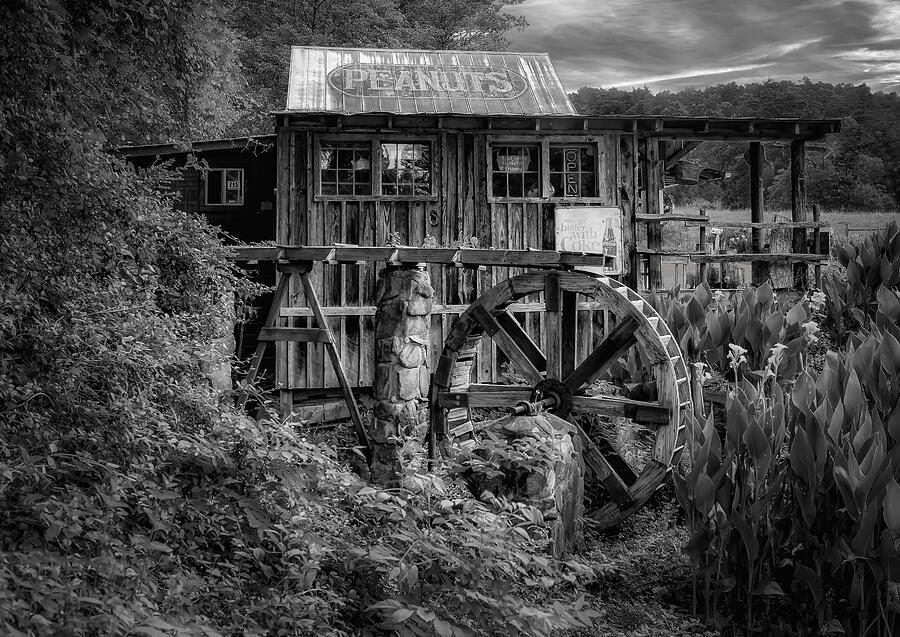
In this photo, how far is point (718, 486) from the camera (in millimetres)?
5152

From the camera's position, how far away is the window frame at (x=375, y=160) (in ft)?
36.1

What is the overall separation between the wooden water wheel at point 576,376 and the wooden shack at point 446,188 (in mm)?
2642

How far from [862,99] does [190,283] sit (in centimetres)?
5148

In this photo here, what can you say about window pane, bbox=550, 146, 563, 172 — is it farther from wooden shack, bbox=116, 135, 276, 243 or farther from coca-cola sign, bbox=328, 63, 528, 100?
wooden shack, bbox=116, 135, 276, 243

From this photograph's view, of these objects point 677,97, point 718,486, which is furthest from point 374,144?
point 677,97

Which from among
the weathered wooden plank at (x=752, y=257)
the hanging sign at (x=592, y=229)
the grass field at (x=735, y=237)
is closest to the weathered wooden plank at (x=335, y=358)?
the hanging sign at (x=592, y=229)

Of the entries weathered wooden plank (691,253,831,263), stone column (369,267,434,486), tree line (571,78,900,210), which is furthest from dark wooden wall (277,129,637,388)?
tree line (571,78,900,210)

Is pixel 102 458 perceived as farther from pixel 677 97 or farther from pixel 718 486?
pixel 677 97

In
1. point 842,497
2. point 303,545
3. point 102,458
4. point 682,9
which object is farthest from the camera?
point 682,9

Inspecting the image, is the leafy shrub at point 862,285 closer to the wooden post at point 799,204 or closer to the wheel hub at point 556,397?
the wooden post at point 799,204

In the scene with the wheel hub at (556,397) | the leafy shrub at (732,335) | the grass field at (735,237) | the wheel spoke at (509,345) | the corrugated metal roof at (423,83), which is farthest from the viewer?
the grass field at (735,237)

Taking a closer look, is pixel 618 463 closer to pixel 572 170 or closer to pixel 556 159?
pixel 572 170

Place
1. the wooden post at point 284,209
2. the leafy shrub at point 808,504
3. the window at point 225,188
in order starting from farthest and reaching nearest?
the window at point 225,188, the wooden post at point 284,209, the leafy shrub at point 808,504

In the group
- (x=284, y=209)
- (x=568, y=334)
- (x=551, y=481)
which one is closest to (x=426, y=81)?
(x=284, y=209)
